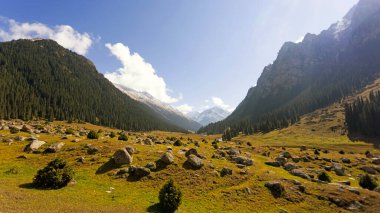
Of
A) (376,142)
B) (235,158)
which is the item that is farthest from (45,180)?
(376,142)

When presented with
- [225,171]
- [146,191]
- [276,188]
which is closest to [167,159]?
[146,191]

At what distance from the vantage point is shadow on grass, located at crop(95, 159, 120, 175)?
121ft

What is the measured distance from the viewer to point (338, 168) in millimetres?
58750

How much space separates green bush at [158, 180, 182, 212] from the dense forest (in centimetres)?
16350

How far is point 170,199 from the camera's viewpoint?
27094mm

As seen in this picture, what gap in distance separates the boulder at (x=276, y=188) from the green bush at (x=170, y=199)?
14379 mm

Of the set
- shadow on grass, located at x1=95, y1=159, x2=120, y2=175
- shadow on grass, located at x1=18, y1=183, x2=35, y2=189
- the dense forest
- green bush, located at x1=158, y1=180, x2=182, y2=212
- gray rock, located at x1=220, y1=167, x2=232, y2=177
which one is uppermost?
the dense forest

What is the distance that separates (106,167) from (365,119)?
165 metres

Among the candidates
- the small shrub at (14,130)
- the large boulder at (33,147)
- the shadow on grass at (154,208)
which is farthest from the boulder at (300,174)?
the small shrub at (14,130)

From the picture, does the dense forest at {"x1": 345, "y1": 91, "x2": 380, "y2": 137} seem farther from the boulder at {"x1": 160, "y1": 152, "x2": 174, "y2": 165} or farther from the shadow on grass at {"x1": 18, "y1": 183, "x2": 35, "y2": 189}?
the shadow on grass at {"x1": 18, "y1": 183, "x2": 35, "y2": 189}

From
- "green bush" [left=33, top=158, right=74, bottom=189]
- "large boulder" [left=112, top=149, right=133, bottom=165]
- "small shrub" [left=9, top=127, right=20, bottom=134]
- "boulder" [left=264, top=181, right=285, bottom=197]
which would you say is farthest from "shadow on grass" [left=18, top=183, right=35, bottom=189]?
"small shrub" [left=9, top=127, right=20, bottom=134]

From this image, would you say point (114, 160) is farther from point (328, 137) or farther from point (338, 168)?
point (328, 137)

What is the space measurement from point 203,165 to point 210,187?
601cm

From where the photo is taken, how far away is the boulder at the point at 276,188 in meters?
34.6
